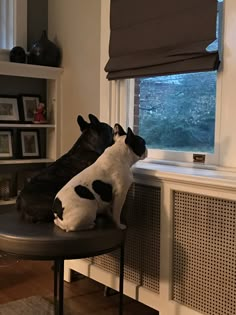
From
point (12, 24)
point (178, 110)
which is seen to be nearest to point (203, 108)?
point (178, 110)

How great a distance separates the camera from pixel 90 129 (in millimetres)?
2279

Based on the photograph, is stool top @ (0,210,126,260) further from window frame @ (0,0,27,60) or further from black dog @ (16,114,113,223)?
window frame @ (0,0,27,60)

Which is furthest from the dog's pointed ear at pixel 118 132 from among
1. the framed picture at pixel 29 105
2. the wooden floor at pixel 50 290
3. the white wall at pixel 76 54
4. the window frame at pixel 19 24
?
the window frame at pixel 19 24

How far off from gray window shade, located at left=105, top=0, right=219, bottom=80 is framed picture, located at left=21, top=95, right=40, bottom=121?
90cm

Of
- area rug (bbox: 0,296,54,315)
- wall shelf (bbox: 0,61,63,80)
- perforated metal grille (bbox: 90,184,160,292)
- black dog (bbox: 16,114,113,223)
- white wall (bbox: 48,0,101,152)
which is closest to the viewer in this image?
black dog (bbox: 16,114,113,223)

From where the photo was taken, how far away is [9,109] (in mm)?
3277

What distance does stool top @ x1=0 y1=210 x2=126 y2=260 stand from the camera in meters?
1.78

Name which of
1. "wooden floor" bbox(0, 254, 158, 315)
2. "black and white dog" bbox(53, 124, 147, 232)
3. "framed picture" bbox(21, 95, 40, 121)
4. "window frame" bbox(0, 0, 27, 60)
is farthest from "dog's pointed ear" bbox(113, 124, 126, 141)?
"window frame" bbox(0, 0, 27, 60)

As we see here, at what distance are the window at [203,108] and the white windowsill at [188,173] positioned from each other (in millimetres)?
72

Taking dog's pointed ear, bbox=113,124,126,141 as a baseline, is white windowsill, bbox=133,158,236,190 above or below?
below

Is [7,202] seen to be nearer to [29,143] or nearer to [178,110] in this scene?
[29,143]

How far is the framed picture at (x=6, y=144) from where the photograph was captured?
3.24 meters

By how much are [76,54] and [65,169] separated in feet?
3.98

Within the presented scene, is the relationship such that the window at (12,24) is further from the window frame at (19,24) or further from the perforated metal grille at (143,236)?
the perforated metal grille at (143,236)
